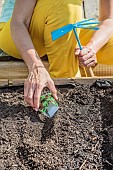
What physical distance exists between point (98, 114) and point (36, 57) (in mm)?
356

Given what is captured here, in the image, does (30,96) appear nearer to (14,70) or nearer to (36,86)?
(36,86)

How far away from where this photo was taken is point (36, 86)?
1.65m

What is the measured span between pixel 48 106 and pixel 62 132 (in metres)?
0.12

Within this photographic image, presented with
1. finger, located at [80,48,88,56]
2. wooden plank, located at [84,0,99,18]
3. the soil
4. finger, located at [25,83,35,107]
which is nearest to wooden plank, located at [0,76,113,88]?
the soil

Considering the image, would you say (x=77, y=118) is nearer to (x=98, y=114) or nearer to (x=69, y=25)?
(x=98, y=114)

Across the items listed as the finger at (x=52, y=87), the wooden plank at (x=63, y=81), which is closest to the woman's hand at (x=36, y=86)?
the finger at (x=52, y=87)

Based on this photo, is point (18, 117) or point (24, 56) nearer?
point (18, 117)

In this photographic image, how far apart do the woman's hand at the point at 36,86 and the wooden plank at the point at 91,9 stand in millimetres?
1246

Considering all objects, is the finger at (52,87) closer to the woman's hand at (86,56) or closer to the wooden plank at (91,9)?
the woman's hand at (86,56)

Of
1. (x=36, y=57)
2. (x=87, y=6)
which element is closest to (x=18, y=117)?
(x=36, y=57)

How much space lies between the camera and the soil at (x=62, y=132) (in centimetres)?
150

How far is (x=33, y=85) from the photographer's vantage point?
1.66m

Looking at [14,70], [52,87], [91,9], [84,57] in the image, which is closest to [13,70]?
[14,70]

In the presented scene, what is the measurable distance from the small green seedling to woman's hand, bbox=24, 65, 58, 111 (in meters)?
0.03
